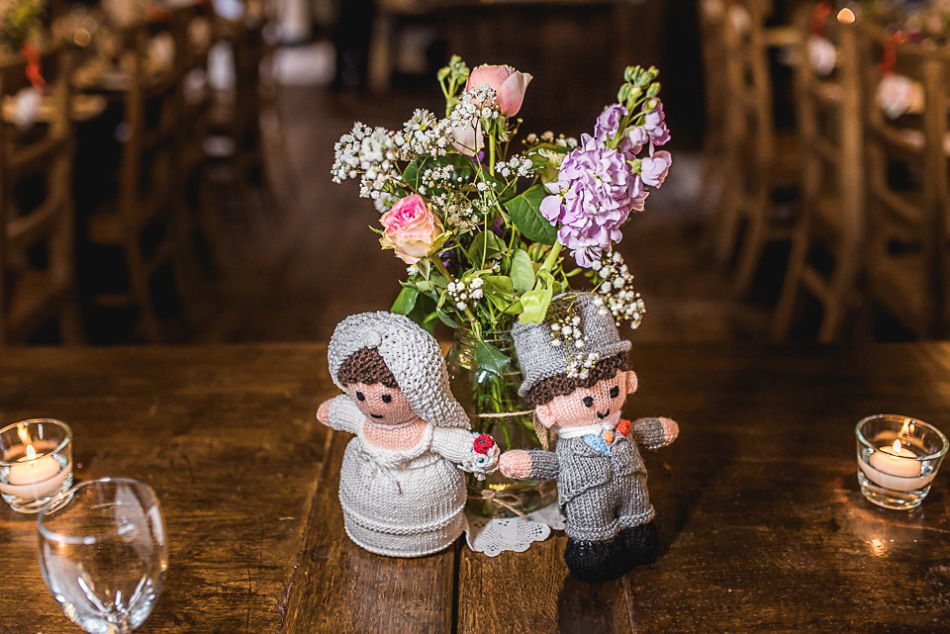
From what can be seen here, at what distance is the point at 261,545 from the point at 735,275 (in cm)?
269

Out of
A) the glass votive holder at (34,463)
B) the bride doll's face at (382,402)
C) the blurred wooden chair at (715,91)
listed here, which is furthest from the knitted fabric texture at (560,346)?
the blurred wooden chair at (715,91)

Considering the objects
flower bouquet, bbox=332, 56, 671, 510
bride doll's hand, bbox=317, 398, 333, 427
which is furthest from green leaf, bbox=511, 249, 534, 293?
bride doll's hand, bbox=317, 398, 333, 427

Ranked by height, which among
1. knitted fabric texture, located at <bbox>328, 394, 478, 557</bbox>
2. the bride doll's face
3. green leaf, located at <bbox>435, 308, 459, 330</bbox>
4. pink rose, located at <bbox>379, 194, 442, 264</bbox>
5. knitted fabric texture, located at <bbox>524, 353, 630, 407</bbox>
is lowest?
knitted fabric texture, located at <bbox>328, 394, 478, 557</bbox>

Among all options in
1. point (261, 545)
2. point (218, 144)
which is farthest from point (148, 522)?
point (218, 144)

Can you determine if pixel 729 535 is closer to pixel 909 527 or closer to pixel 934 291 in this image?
pixel 909 527

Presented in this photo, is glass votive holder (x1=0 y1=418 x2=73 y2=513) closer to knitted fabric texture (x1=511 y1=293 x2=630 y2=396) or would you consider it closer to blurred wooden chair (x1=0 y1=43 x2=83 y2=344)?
knitted fabric texture (x1=511 y1=293 x2=630 y2=396)


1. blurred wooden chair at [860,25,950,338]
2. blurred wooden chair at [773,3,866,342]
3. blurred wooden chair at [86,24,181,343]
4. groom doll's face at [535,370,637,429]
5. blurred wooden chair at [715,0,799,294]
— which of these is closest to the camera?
groom doll's face at [535,370,637,429]

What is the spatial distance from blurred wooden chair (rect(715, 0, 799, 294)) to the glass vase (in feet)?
7.10

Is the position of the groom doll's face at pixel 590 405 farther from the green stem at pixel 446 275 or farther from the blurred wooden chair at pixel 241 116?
the blurred wooden chair at pixel 241 116

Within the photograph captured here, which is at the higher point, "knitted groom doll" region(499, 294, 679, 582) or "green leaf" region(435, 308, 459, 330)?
"green leaf" region(435, 308, 459, 330)

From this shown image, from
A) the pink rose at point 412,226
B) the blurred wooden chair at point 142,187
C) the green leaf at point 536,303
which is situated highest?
the pink rose at point 412,226

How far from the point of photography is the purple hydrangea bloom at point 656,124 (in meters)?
0.72

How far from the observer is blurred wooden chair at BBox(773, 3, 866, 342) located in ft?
6.36

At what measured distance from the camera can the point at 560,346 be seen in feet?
2.52
